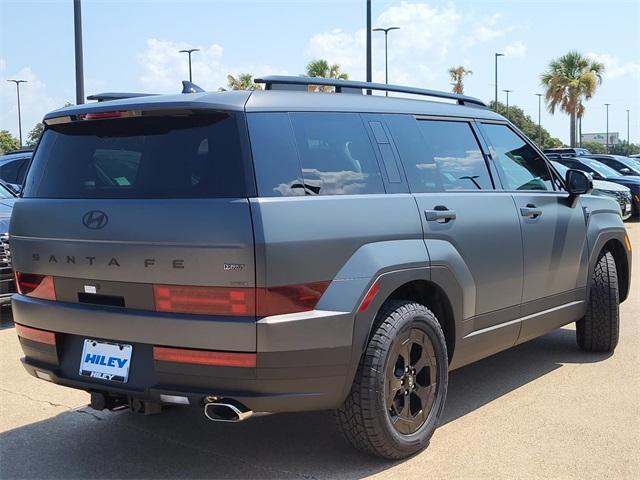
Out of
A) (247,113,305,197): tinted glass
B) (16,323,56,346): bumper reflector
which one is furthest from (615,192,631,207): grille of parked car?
(16,323,56,346): bumper reflector

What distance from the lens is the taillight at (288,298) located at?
3.18 meters

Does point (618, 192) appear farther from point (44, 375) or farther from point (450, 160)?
point (44, 375)

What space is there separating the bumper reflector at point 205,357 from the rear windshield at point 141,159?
0.70 metres

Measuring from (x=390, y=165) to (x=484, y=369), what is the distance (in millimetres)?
2277

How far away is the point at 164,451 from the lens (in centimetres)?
400

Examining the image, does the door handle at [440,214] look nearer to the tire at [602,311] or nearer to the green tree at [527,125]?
the tire at [602,311]

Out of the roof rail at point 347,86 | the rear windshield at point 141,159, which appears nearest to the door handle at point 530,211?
the roof rail at point 347,86

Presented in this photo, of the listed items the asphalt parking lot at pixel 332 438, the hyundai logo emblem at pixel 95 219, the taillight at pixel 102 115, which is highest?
the taillight at pixel 102 115

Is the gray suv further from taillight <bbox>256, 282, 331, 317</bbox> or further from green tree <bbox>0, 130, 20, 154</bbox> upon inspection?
green tree <bbox>0, 130, 20, 154</bbox>

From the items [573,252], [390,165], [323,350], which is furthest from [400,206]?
[573,252]

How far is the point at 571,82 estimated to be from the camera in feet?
146

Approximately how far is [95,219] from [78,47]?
11101mm

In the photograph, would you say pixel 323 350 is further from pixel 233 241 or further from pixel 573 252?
pixel 573 252

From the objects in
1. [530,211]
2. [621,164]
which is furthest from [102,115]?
[621,164]
